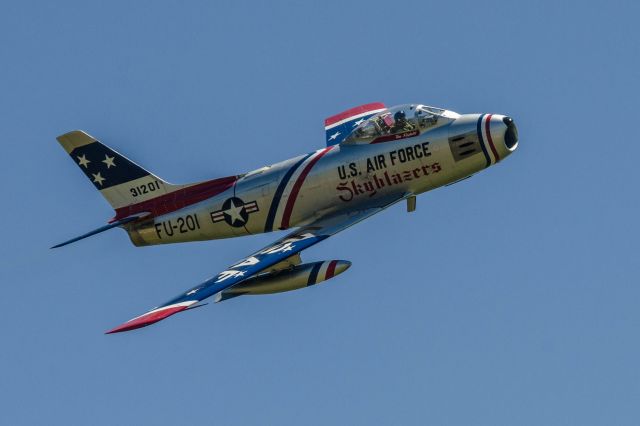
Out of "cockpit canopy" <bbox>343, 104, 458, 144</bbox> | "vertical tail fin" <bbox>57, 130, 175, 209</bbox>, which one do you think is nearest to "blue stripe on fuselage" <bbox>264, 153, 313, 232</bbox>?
"cockpit canopy" <bbox>343, 104, 458, 144</bbox>

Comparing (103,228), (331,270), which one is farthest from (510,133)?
(103,228)

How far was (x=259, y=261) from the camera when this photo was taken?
138 ft

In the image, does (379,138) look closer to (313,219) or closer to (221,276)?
(313,219)

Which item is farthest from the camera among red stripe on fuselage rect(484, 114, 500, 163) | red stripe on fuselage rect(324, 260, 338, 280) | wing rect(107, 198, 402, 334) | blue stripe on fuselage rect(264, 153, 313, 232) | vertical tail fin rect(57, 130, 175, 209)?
vertical tail fin rect(57, 130, 175, 209)

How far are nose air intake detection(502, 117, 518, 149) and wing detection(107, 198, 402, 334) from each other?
13.1ft

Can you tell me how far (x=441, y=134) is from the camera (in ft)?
140

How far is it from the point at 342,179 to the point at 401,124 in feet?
8.49

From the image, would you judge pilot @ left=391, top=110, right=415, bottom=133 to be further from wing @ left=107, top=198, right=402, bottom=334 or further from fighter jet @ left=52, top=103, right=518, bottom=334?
wing @ left=107, top=198, right=402, bottom=334

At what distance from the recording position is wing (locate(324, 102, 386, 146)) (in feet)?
158

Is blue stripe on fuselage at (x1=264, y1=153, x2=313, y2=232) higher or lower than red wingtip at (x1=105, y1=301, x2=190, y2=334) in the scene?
higher

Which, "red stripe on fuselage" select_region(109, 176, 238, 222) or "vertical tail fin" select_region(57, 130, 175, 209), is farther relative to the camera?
"vertical tail fin" select_region(57, 130, 175, 209)

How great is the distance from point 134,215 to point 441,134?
1153 cm

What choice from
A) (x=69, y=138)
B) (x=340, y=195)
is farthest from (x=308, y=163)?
(x=69, y=138)

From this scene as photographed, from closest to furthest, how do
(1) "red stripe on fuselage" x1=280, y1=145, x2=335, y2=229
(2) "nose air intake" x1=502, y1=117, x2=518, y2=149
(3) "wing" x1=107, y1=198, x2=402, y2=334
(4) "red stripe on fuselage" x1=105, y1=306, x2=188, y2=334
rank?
(4) "red stripe on fuselage" x1=105, y1=306, x2=188, y2=334
(3) "wing" x1=107, y1=198, x2=402, y2=334
(2) "nose air intake" x1=502, y1=117, x2=518, y2=149
(1) "red stripe on fuselage" x1=280, y1=145, x2=335, y2=229
